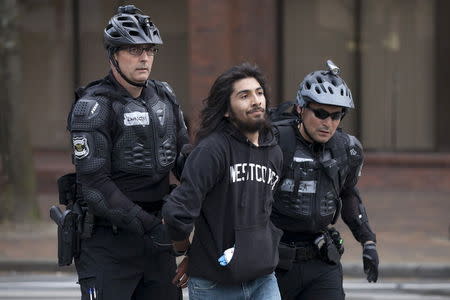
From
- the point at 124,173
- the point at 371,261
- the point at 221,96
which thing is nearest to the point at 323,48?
the point at 371,261

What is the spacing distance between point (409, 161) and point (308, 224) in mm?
11235

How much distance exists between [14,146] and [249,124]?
848 cm

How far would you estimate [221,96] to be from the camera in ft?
16.3

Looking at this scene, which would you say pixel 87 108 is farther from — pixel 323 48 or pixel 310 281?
pixel 323 48

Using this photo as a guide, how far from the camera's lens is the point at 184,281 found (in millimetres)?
5117

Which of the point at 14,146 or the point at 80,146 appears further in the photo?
the point at 14,146

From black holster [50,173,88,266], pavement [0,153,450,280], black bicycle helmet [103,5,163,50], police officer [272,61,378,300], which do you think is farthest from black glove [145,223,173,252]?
pavement [0,153,450,280]

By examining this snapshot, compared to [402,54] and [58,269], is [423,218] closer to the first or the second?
[402,54]

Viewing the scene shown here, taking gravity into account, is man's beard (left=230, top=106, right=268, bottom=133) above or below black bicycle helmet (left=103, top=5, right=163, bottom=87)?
below

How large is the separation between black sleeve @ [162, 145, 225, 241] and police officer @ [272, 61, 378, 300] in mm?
704

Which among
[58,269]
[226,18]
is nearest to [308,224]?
[58,269]

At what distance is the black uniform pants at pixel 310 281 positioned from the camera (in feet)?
18.0

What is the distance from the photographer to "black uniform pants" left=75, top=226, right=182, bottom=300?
538cm

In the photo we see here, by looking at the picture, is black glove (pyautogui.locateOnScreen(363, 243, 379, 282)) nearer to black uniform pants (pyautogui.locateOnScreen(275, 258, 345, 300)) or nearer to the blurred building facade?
black uniform pants (pyautogui.locateOnScreen(275, 258, 345, 300))
